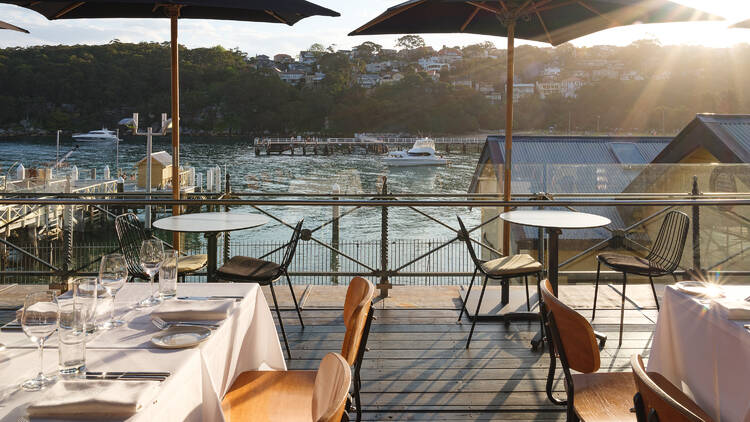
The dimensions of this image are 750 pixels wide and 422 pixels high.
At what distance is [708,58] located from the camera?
15.8 meters

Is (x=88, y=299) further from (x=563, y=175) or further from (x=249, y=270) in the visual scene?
(x=563, y=175)

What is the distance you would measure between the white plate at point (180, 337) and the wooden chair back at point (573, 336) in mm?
1104

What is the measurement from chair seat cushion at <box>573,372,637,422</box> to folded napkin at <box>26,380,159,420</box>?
1.37 m

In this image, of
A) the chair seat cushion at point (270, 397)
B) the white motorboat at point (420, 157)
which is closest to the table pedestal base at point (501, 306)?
the chair seat cushion at point (270, 397)

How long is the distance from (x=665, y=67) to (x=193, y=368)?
20047 millimetres

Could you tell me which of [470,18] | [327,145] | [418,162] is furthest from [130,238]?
[327,145]

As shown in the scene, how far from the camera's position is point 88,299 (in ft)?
4.88

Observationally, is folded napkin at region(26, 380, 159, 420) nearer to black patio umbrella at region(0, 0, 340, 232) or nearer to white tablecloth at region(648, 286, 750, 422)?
white tablecloth at region(648, 286, 750, 422)

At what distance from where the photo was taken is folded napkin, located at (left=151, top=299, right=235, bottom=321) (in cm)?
179

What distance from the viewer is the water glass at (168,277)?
77.2 inches

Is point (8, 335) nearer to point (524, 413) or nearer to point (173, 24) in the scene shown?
point (524, 413)

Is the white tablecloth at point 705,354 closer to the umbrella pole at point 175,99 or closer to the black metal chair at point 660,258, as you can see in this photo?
the black metal chair at point 660,258

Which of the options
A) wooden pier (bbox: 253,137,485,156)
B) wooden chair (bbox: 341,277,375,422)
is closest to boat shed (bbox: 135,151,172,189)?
wooden pier (bbox: 253,137,485,156)

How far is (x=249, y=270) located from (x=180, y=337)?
1.80 m
